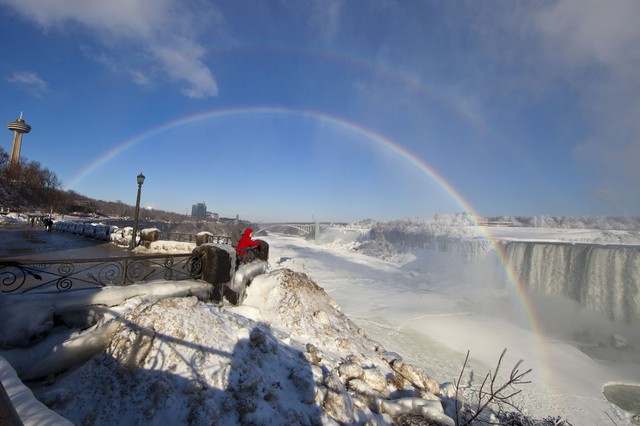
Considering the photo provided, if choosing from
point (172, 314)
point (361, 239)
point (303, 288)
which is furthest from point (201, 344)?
point (361, 239)

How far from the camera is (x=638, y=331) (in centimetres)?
1978

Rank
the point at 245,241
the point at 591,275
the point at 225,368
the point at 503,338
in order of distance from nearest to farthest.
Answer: the point at 225,368 < the point at 245,241 < the point at 503,338 < the point at 591,275

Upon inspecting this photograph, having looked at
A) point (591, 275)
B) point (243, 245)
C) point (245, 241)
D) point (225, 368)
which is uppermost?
point (245, 241)

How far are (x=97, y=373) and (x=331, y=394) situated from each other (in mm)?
3805

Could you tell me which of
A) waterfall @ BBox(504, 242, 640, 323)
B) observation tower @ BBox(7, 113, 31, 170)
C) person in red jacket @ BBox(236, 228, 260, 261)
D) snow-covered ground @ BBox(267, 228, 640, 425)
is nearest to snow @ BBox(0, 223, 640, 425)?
snow-covered ground @ BBox(267, 228, 640, 425)

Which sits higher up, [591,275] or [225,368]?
[591,275]

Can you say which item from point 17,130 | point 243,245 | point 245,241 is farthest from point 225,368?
point 17,130

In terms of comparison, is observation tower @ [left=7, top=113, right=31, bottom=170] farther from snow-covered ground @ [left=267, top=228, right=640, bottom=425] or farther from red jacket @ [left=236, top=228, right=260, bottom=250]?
red jacket @ [left=236, top=228, right=260, bottom=250]

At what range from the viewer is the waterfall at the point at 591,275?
20.9 meters

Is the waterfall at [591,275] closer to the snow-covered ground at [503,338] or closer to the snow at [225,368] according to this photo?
the snow-covered ground at [503,338]

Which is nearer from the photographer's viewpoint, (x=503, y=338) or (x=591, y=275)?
(x=503, y=338)

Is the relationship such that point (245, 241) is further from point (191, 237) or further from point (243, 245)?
point (191, 237)

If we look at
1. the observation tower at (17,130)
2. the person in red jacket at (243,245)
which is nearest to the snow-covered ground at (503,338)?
the person in red jacket at (243,245)

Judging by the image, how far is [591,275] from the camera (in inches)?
912
